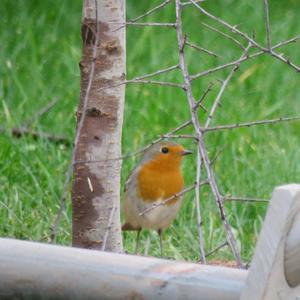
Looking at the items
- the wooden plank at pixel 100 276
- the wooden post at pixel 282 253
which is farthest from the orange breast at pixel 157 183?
the wooden post at pixel 282 253

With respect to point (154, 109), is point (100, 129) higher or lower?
higher

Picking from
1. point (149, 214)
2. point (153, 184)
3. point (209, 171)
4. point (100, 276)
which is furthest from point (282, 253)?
point (153, 184)

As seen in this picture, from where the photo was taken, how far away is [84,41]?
4.20 metres

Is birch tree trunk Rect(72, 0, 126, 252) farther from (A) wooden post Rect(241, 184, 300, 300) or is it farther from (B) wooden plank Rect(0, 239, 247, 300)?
(A) wooden post Rect(241, 184, 300, 300)

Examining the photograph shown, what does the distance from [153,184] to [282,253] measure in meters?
2.87

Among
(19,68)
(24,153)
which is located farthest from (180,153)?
(19,68)

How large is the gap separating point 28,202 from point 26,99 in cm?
158

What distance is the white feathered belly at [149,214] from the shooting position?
209 inches

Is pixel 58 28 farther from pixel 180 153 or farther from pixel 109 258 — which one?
pixel 109 258

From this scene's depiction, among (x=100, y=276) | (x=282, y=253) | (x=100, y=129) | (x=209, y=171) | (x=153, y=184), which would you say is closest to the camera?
(x=282, y=253)

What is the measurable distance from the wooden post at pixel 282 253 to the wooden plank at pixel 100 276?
0.60ft

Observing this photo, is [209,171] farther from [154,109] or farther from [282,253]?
[154,109]

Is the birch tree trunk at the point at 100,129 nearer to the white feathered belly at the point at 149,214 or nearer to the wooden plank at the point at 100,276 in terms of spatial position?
the white feathered belly at the point at 149,214

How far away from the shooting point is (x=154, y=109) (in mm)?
7035
